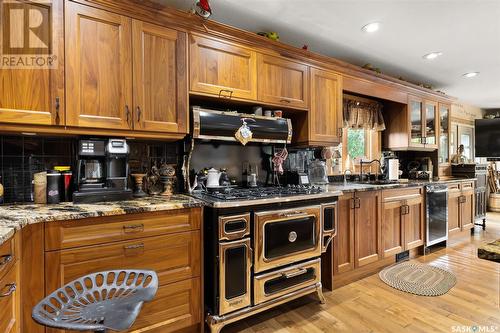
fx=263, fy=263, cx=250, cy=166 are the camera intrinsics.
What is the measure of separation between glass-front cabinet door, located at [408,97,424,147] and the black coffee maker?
372 centimetres

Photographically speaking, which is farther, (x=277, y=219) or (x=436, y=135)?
(x=436, y=135)

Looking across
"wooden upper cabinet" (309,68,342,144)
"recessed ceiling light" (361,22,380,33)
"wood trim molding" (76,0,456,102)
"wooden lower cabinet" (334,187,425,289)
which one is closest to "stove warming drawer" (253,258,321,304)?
"wooden lower cabinet" (334,187,425,289)

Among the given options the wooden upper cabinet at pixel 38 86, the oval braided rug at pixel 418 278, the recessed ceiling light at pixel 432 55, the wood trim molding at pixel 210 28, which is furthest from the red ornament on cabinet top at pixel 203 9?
the oval braided rug at pixel 418 278

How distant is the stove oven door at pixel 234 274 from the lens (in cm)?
176

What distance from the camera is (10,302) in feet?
3.78

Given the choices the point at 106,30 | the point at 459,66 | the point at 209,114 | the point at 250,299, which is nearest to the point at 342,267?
the point at 250,299

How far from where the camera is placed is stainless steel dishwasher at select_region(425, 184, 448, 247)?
3357 mm

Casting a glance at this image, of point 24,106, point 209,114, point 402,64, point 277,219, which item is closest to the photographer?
point 24,106

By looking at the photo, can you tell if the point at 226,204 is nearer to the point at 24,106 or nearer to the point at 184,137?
the point at 184,137

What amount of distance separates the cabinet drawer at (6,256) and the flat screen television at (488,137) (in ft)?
26.1

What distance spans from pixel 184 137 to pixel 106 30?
33.8 inches

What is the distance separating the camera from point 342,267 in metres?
2.53

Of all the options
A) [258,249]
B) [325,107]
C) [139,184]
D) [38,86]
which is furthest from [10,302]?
[325,107]

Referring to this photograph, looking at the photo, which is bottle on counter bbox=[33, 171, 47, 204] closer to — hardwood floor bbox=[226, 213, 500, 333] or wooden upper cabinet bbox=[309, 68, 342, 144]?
hardwood floor bbox=[226, 213, 500, 333]
